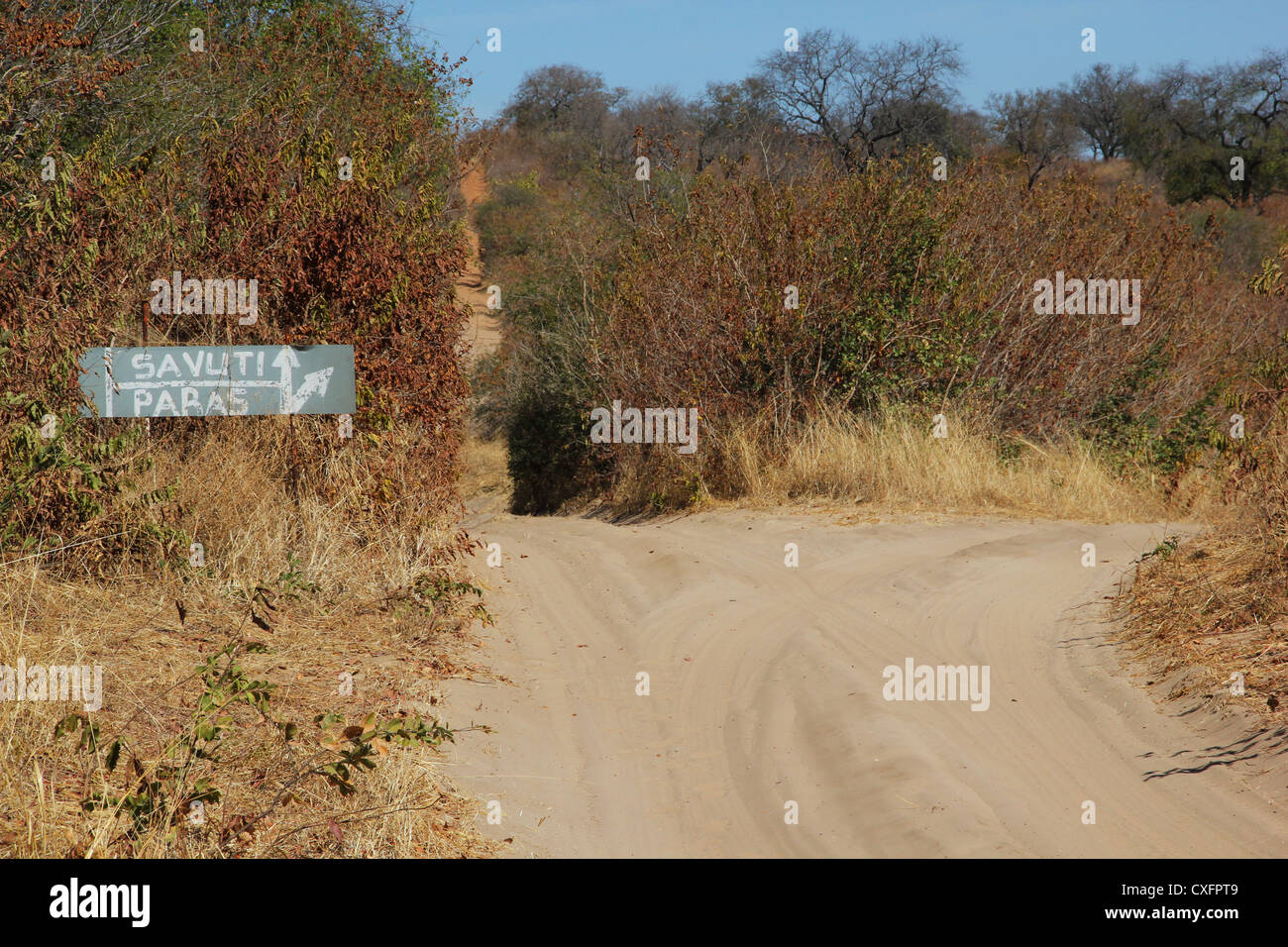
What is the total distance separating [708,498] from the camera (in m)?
12.0

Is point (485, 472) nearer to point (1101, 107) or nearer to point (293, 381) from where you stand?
point (293, 381)

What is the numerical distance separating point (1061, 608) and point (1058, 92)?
51.4 m

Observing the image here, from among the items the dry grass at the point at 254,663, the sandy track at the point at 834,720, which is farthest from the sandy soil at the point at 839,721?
the dry grass at the point at 254,663

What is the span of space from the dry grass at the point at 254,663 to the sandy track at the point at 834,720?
0.40 m

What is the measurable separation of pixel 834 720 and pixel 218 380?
14.5 feet

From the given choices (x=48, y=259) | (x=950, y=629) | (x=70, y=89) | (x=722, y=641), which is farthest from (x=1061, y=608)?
(x=70, y=89)

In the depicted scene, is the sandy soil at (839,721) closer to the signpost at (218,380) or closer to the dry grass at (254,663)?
the dry grass at (254,663)

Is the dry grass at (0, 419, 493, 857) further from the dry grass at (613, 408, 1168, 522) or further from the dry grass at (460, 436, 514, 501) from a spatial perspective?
the dry grass at (460, 436, 514, 501)

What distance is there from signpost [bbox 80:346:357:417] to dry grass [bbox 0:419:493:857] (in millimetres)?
324

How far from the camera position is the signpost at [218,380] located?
6953 mm

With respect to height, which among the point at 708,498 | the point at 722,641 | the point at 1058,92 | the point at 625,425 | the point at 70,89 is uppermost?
the point at 1058,92

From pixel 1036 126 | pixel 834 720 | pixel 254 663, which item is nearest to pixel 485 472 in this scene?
pixel 254 663

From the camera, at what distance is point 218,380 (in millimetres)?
7164

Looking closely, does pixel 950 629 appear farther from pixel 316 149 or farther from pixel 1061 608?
pixel 316 149
